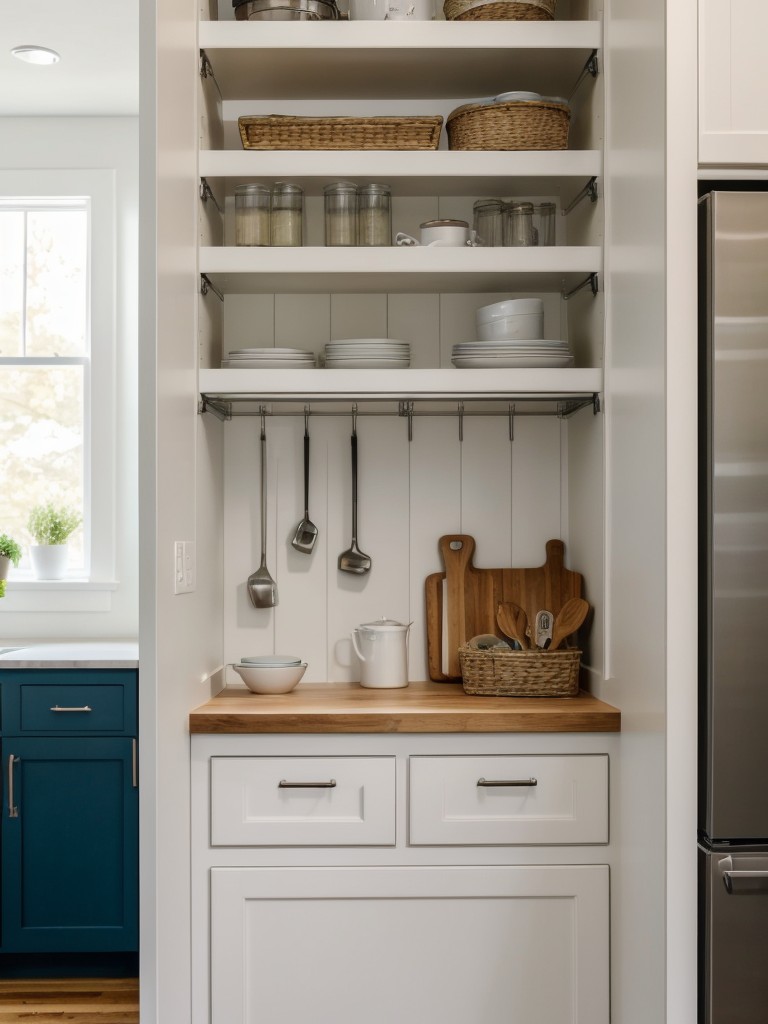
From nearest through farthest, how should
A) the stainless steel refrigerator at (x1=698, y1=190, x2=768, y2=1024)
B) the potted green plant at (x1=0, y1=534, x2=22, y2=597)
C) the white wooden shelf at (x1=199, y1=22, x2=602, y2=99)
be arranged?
the stainless steel refrigerator at (x1=698, y1=190, x2=768, y2=1024)
the white wooden shelf at (x1=199, y1=22, x2=602, y2=99)
the potted green plant at (x1=0, y1=534, x2=22, y2=597)

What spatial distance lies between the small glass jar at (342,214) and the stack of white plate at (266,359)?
27cm

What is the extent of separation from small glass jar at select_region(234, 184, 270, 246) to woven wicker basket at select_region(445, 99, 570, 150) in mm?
483

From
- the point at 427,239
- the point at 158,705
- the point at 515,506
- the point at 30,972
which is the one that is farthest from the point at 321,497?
the point at 30,972

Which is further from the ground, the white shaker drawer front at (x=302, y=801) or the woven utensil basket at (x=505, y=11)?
the woven utensil basket at (x=505, y=11)

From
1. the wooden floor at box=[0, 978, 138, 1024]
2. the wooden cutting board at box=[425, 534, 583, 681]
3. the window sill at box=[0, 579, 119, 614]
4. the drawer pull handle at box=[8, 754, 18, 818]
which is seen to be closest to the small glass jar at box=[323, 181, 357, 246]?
the wooden cutting board at box=[425, 534, 583, 681]

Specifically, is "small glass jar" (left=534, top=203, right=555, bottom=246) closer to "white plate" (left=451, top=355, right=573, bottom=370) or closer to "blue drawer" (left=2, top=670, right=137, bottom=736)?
"white plate" (left=451, top=355, right=573, bottom=370)

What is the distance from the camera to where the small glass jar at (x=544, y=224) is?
2.29m

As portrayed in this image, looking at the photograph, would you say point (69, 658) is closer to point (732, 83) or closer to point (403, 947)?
point (403, 947)

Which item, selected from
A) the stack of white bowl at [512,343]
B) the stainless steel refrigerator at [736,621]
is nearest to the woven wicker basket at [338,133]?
the stack of white bowl at [512,343]

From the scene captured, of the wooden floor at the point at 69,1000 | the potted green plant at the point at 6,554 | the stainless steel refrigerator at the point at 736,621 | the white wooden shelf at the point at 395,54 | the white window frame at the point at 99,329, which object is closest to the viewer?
the stainless steel refrigerator at the point at 736,621

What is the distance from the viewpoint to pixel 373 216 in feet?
7.40

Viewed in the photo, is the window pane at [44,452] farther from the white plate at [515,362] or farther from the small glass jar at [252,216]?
the white plate at [515,362]

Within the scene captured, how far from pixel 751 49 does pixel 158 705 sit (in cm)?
160

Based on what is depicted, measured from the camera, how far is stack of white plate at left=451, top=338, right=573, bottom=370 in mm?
2186
